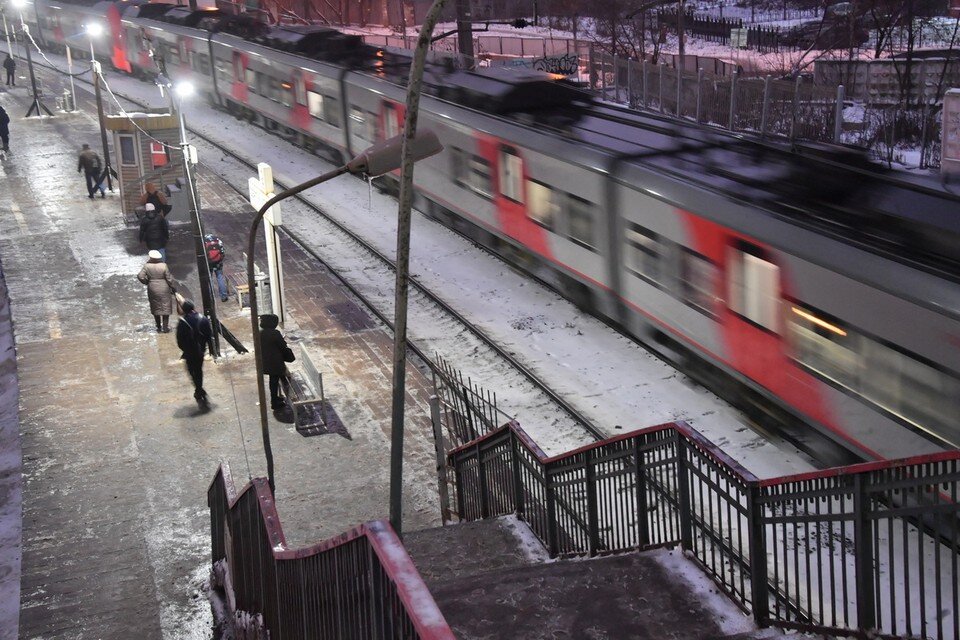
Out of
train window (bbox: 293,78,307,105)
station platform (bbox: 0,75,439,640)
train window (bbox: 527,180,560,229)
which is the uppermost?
train window (bbox: 293,78,307,105)

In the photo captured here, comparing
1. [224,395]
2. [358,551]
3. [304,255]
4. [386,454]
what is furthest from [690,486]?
[304,255]

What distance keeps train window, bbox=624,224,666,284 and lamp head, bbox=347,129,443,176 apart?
6465 mm

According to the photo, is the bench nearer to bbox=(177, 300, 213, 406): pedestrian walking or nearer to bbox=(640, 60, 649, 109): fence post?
bbox=(177, 300, 213, 406): pedestrian walking

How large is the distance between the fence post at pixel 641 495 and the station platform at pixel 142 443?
4.24m

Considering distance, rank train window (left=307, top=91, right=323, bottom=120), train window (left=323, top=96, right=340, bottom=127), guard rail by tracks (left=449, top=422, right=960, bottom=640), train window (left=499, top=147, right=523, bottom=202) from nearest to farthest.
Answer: guard rail by tracks (left=449, top=422, right=960, bottom=640)
train window (left=499, top=147, right=523, bottom=202)
train window (left=323, top=96, right=340, bottom=127)
train window (left=307, top=91, right=323, bottom=120)

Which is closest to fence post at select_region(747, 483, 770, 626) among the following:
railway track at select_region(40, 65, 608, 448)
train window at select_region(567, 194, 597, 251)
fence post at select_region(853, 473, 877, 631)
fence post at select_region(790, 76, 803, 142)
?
fence post at select_region(853, 473, 877, 631)

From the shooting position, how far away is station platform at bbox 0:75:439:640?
11.9 m

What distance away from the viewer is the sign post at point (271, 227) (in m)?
18.4

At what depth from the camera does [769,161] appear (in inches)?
622

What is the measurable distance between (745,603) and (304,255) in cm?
1761

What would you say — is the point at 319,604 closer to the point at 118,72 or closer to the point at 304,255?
the point at 304,255

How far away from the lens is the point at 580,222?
698 inches

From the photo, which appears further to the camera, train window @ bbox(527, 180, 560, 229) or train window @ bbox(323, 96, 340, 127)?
train window @ bbox(323, 96, 340, 127)

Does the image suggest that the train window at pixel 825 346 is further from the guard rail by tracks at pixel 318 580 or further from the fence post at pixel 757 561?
the guard rail by tracks at pixel 318 580
